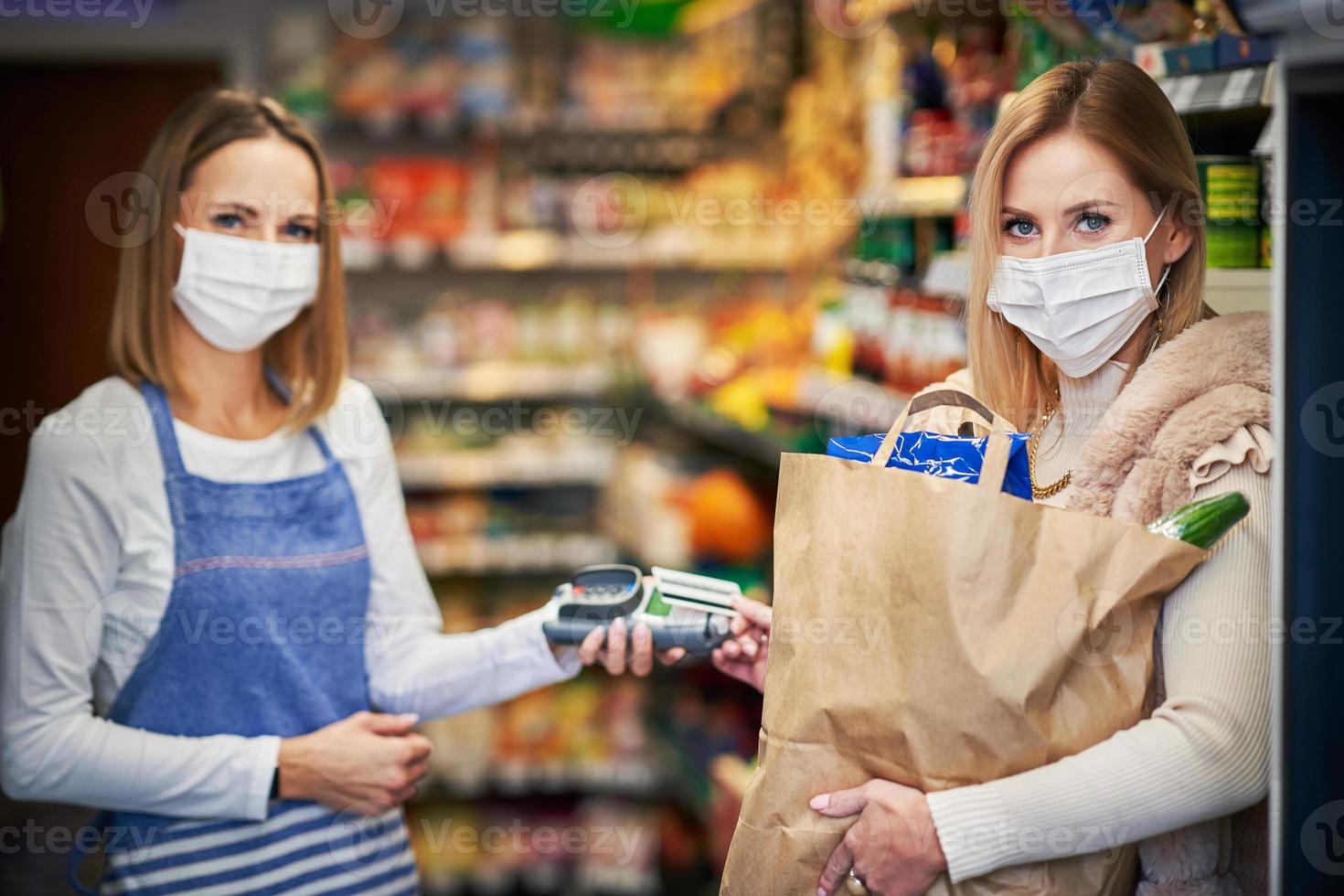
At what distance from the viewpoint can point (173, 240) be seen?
2.06 metres

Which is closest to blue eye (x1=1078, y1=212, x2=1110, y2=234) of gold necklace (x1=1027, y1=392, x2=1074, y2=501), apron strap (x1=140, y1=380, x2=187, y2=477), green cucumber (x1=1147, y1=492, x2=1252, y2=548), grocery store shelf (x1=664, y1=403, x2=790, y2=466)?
gold necklace (x1=1027, y1=392, x2=1074, y2=501)

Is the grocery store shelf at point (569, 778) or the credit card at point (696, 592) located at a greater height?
the credit card at point (696, 592)

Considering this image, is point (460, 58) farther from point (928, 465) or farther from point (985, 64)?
point (928, 465)

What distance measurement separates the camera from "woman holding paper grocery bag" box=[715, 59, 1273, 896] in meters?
1.38

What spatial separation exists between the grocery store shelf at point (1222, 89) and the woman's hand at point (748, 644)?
3.03ft

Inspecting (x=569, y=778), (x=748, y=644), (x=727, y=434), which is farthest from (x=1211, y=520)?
(x=569, y=778)

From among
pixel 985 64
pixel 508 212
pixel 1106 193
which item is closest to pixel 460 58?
pixel 508 212

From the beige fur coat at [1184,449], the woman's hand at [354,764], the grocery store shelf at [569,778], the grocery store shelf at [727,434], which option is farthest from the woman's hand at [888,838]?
the grocery store shelf at [569,778]

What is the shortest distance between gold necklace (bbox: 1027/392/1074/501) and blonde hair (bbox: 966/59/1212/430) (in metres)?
0.20

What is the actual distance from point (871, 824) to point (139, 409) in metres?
1.30

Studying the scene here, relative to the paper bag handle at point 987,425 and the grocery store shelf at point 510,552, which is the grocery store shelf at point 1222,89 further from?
the grocery store shelf at point 510,552

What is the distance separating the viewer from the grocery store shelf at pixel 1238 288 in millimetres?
1866

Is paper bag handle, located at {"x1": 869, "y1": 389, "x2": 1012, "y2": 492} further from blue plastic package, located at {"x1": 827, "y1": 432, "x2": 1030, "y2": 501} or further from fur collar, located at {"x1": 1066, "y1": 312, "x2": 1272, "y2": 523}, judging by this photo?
fur collar, located at {"x1": 1066, "y1": 312, "x2": 1272, "y2": 523}

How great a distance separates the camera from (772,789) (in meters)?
1.50
